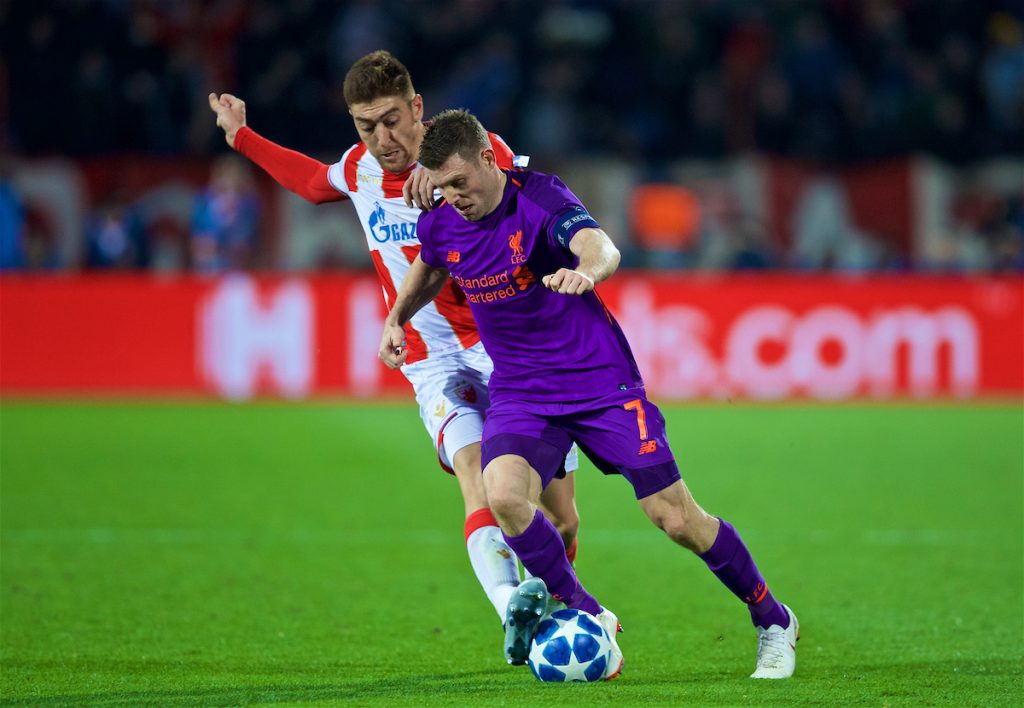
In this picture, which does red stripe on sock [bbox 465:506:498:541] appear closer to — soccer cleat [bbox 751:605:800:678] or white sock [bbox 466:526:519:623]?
white sock [bbox 466:526:519:623]

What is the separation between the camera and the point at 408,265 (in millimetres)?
6273

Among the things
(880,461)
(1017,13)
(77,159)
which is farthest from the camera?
(1017,13)

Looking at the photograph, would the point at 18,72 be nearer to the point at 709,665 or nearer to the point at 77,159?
the point at 77,159

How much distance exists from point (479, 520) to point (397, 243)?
1.27m

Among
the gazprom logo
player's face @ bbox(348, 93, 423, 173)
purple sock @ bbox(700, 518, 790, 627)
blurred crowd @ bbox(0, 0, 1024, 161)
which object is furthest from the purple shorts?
blurred crowd @ bbox(0, 0, 1024, 161)

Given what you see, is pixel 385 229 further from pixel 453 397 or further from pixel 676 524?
pixel 676 524

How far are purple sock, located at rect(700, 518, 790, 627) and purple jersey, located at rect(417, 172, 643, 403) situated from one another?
65 cm

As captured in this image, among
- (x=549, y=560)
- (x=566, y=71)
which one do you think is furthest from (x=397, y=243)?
(x=566, y=71)

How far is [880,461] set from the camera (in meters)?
Result: 12.4

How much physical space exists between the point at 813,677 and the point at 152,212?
1431 cm

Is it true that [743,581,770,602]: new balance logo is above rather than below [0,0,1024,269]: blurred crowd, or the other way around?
below

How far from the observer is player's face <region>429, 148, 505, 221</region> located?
5.20m

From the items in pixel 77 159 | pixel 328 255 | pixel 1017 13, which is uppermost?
pixel 1017 13

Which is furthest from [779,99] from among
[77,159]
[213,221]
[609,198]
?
[77,159]
